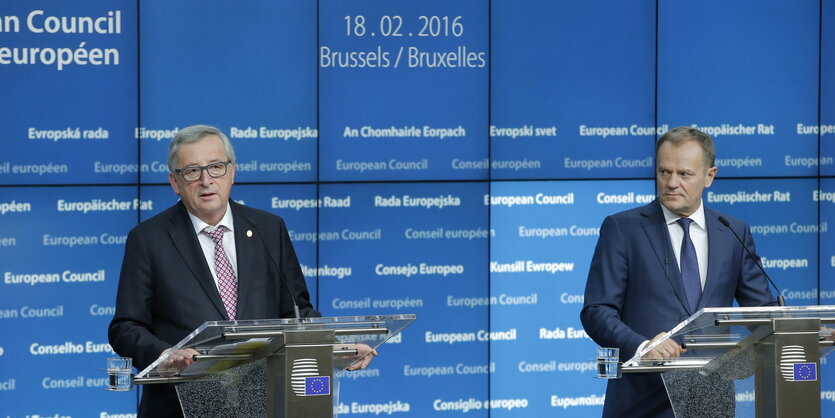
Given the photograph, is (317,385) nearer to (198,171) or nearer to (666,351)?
(666,351)

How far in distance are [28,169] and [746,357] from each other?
3.77 meters

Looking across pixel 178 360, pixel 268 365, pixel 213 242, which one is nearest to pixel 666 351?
pixel 268 365

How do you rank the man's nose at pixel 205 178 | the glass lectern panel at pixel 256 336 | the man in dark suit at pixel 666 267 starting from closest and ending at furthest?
the glass lectern panel at pixel 256 336, the man's nose at pixel 205 178, the man in dark suit at pixel 666 267

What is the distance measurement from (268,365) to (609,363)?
898 millimetres

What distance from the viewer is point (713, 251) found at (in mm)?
3641

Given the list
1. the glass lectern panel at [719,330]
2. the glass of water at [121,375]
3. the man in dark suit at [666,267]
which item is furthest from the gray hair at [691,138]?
the glass of water at [121,375]

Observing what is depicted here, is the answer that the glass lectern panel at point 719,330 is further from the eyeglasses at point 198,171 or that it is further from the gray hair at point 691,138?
the eyeglasses at point 198,171

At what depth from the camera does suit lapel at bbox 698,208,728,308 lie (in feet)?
11.8

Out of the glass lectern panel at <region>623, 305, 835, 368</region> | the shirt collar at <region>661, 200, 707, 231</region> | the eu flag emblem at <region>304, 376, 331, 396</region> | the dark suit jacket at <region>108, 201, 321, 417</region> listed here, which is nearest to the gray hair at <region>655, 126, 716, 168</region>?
the shirt collar at <region>661, 200, 707, 231</region>

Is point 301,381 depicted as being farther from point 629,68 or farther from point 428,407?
point 629,68

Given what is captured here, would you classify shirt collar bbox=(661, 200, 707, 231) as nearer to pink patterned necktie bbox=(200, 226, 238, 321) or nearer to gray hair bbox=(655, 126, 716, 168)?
gray hair bbox=(655, 126, 716, 168)

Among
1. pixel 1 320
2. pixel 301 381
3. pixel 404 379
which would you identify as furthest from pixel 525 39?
pixel 301 381

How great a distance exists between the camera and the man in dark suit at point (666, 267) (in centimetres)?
358

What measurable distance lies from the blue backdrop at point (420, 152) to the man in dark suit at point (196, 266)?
6.73ft
